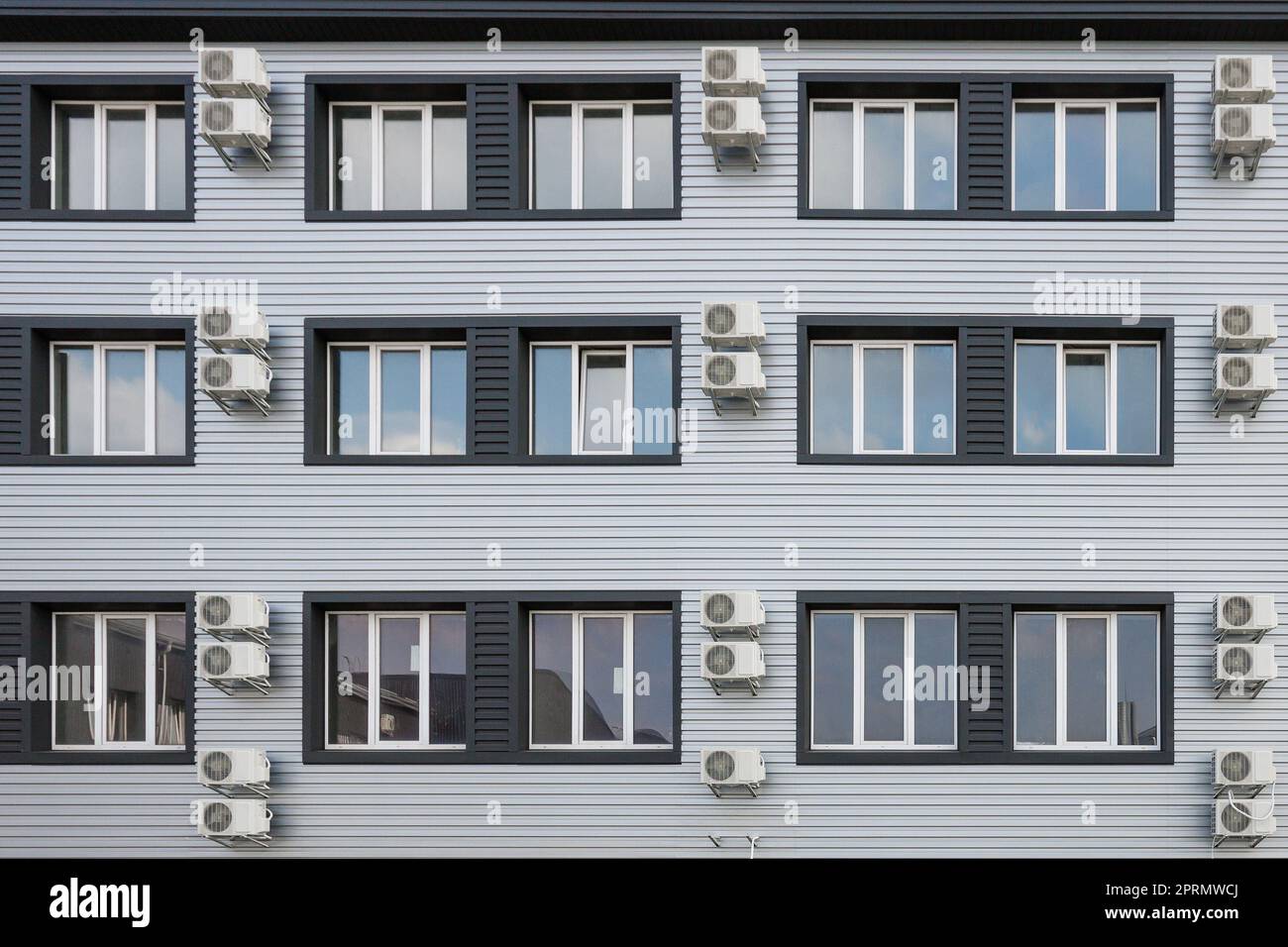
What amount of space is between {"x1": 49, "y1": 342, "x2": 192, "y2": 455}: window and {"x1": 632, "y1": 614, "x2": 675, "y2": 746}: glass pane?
508 cm

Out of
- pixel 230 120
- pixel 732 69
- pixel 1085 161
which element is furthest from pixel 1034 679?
pixel 230 120

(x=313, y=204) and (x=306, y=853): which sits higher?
(x=313, y=204)

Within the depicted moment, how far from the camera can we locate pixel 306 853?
1087cm

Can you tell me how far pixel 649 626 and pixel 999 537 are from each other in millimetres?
3541

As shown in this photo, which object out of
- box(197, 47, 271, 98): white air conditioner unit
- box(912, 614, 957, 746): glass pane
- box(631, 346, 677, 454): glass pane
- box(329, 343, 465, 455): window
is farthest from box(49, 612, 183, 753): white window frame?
box(912, 614, 957, 746): glass pane

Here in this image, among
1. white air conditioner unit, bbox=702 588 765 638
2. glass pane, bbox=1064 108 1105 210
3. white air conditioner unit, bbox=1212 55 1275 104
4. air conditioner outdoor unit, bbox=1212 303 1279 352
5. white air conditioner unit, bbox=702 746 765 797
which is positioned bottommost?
white air conditioner unit, bbox=702 746 765 797

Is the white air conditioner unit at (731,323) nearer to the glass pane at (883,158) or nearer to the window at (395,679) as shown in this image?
the glass pane at (883,158)

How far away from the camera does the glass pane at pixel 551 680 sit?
441 inches

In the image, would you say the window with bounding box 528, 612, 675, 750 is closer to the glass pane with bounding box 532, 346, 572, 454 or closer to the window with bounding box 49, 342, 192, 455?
the glass pane with bounding box 532, 346, 572, 454

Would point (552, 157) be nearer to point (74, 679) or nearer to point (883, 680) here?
point (883, 680)

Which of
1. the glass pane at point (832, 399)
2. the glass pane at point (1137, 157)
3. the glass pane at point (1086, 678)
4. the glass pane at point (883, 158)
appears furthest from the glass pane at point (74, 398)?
the glass pane at point (1137, 157)

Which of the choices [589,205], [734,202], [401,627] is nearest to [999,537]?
[734,202]

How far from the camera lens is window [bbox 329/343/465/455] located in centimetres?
1148
